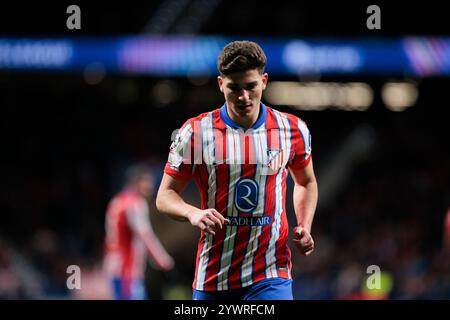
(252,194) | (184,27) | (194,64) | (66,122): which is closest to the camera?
(252,194)

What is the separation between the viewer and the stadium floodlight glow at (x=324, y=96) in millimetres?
16016

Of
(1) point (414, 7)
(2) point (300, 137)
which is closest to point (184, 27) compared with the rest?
(1) point (414, 7)

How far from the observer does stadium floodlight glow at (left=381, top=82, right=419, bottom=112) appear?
16.1 m

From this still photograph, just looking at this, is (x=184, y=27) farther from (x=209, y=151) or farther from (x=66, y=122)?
(x=209, y=151)

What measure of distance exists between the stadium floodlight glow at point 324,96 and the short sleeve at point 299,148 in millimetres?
11657

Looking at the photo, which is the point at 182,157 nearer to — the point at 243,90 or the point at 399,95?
the point at 243,90

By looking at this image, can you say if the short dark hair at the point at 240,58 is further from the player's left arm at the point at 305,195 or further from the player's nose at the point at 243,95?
the player's left arm at the point at 305,195

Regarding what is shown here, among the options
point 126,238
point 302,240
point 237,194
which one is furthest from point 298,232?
point 126,238

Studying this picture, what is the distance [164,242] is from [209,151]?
33.0ft

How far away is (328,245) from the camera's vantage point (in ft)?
44.4

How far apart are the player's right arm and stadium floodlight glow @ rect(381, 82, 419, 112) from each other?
493 inches

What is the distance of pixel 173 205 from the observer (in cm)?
395

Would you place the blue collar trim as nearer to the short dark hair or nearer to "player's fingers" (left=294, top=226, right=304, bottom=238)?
the short dark hair

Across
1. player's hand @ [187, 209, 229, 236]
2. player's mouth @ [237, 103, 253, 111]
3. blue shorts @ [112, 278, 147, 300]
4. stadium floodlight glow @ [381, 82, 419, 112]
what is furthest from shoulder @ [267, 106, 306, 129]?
stadium floodlight glow @ [381, 82, 419, 112]
